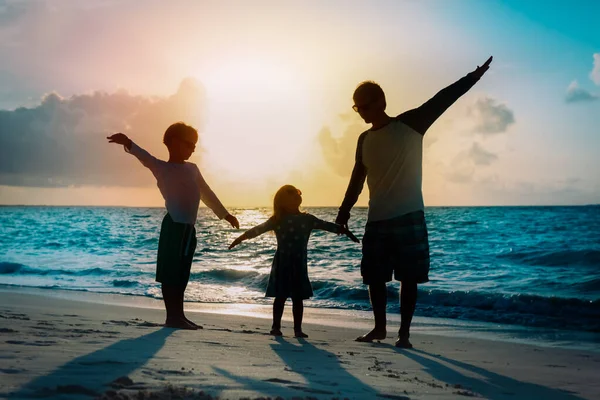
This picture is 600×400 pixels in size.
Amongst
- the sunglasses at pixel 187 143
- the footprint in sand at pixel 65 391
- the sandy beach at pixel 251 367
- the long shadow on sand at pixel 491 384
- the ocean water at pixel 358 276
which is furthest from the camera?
the ocean water at pixel 358 276

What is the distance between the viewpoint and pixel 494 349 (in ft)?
18.3

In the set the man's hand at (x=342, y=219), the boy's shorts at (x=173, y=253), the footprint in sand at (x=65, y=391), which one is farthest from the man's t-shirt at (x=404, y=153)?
the footprint in sand at (x=65, y=391)

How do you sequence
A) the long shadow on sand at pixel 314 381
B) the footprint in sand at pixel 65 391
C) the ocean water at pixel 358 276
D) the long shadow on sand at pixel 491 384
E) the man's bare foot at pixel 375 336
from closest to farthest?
the footprint in sand at pixel 65 391 → the long shadow on sand at pixel 314 381 → the long shadow on sand at pixel 491 384 → the man's bare foot at pixel 375 336 → the ocean water at pixel 358 276

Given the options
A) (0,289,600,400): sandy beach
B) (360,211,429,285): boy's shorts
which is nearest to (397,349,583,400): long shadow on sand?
(0,289,600,400): sandy beach

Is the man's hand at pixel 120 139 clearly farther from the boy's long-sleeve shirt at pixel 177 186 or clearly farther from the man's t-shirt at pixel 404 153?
the man's t-shirt at pixel 404 153

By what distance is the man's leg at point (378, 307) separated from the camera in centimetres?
491

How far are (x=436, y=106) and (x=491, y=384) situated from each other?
6.85 ft

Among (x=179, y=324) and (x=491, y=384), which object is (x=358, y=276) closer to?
(x=179, y=324)

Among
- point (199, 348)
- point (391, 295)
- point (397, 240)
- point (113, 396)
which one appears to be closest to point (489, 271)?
point (391, 295)

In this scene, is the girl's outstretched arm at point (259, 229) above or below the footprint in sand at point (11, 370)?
above

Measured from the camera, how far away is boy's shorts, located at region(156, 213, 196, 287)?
5.26 m

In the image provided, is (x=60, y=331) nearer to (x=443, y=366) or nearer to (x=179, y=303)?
(x=179, y=303)

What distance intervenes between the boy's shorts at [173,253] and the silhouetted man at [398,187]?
1.56 m

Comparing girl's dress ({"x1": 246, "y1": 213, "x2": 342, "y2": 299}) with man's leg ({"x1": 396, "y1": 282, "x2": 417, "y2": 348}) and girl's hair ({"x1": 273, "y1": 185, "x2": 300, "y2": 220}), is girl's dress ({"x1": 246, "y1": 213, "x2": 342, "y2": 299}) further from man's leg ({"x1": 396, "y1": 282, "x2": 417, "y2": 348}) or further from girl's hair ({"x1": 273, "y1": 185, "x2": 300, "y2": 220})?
man's leg ({"x1": 396, "y1": 282, "x2": 417, "y2": 348})
